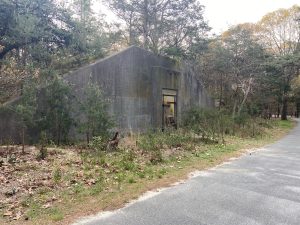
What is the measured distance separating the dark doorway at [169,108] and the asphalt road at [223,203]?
28.1 ft

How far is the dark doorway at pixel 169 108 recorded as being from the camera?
16422 mm

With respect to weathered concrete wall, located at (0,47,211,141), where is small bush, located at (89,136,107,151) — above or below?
below

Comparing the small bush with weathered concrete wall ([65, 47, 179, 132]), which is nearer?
the small bush

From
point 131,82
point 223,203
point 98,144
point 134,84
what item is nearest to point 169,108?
point 134,84

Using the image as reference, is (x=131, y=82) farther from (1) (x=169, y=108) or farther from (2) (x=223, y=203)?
(2) (x=223, y=203)

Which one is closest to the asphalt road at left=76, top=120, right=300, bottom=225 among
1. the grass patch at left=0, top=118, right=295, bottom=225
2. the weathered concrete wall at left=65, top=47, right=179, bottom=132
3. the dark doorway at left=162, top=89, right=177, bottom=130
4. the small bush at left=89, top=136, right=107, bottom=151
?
the grass patch at left=0, top=118, right=295, bottom=225

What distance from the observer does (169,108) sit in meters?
16.8

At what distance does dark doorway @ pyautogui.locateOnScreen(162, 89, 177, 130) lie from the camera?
1642 centimetres

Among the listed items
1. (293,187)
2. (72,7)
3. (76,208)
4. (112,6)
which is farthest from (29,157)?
(112,6)

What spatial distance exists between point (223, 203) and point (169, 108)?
38.2ft

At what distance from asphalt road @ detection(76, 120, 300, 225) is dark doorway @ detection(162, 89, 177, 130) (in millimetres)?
8550

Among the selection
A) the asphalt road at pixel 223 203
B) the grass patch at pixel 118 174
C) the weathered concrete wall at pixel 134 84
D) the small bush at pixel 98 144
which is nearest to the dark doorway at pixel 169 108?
the weathered concrete wall at pixel 134 84

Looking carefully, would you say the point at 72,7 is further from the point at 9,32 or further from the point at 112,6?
the point at 112,6

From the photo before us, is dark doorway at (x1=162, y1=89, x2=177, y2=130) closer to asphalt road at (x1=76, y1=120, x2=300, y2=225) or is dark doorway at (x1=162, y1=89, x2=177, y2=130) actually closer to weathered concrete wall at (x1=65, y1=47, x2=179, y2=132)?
weathered concrete wall at (x1=65, y1=47, x2=179, y2=132)
